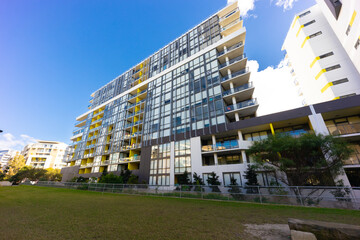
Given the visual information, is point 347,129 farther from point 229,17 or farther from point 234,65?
point 229,17

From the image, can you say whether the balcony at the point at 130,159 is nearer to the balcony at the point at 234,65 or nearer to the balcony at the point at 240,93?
the balcony at the point at 240,93

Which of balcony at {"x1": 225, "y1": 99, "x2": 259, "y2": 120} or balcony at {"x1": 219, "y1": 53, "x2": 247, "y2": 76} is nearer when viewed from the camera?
balcony at {"x1": 225, "y1": 99, "x2": 259, "y2": 120}

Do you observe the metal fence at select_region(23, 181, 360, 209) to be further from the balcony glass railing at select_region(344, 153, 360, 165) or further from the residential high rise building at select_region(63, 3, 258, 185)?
the residential high rise building at select_region(63, 3, 258, 185)

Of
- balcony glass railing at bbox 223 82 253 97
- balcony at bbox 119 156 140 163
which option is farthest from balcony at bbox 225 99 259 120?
balcony at bbox 119 156 140 163

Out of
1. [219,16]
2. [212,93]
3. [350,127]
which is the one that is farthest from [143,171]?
[219,16]

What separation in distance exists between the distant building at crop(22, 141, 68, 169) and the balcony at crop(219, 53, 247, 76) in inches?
3968

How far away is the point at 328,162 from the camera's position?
49.9 ft

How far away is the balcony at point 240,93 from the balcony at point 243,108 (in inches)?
87.1

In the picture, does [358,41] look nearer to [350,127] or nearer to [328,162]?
[350,127]

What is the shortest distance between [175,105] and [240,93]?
1376 cm

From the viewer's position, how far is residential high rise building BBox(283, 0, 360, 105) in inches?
886

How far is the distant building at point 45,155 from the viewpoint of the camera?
82.5 meters

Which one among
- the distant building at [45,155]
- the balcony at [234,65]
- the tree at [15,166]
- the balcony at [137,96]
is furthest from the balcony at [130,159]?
the distant building at [45,155]

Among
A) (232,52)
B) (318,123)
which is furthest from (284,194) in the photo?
(232,52)
